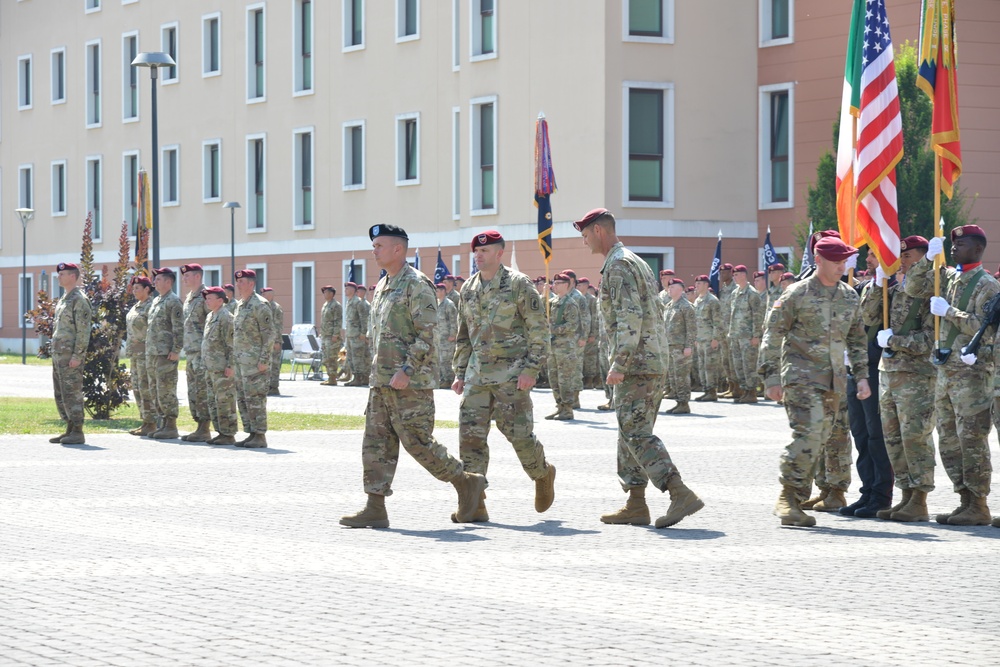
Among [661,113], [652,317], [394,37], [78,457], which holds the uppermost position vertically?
[394,37]

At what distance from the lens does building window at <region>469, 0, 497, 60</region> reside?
1516 inches

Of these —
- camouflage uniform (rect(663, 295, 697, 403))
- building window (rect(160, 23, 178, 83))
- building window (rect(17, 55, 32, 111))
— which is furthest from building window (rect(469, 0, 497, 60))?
building window (rect(17, 55, 32, 111))

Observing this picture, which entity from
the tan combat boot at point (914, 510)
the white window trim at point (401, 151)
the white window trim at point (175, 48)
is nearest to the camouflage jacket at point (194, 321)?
the tan combat boot at point (914, 510)

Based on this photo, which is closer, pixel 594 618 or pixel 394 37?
pixel 594 618

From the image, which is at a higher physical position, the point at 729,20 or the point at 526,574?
the point at 729,20

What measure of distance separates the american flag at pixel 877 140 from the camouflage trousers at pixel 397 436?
3.76 meters

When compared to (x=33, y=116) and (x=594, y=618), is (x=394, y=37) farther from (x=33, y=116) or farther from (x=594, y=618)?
(x=594, y=618)

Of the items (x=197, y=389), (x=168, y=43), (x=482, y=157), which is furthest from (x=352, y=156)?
(x=197, y=389)

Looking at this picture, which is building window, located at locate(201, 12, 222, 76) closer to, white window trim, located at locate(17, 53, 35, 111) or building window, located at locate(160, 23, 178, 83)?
building window, located at locate(160, 23, 178, 83)

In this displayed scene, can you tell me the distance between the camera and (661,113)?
36312 millimetres

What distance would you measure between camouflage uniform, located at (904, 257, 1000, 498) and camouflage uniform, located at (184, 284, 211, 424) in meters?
10.1

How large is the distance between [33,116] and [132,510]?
161 feet

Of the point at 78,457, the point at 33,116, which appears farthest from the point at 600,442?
the point at 33,116

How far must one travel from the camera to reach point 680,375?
79.5 ft
